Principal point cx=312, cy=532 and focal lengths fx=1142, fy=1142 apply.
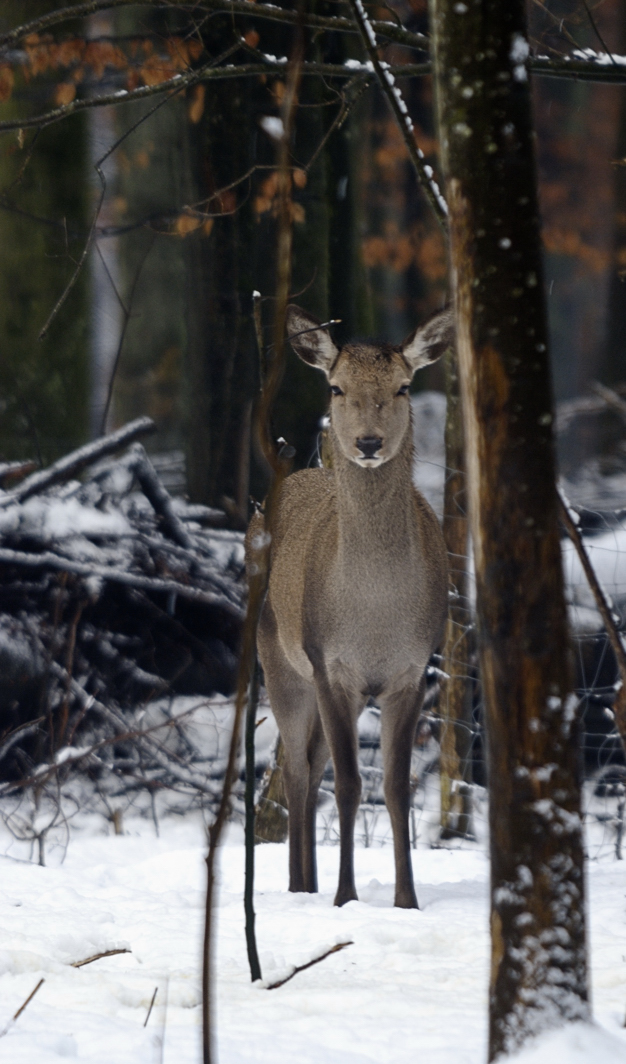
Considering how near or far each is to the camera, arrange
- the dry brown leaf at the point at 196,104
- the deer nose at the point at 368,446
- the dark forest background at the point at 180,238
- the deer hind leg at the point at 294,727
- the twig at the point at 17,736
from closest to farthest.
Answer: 1. the deer nose at the point at 368,446
2. the deer hind leg at the point at 294,727
3. the twig at the point at 17,736
4. the dry brown leaf at the point at 196,104
5. the dark forest background at the point at 180,238

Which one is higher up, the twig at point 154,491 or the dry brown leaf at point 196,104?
the dry brown leaf at point 196,104

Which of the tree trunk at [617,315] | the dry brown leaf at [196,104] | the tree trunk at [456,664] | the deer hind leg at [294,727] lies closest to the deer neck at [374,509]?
the deer hind leg at [294,727]

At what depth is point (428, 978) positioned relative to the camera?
2.93 metres

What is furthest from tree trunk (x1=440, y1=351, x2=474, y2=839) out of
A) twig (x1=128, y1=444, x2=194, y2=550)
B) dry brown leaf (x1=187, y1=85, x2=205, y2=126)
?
dry brown leaf (x1=187, y1=85, x2=205, y2=126)

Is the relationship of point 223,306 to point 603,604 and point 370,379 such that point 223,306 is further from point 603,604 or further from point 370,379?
point 603,604

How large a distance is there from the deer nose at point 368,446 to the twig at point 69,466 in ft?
9.19

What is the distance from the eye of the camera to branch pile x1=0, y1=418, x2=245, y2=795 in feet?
21.0

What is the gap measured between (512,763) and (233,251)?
662 centimetres

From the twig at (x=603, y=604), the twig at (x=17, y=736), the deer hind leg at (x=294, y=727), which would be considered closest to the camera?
the twig at (x=603, y=604)

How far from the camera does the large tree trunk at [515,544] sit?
2045 mm

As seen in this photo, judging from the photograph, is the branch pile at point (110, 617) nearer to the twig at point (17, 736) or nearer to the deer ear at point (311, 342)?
the twig at point (17, 736)

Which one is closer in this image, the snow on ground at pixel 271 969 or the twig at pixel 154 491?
the snow on ground at pixel 271 969

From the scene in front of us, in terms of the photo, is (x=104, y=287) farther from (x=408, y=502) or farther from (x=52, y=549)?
(x=408, y=502)

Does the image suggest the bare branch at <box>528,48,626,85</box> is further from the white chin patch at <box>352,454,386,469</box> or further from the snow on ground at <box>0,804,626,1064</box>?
the snow on ground at <box>0,804,626,1064</box>
